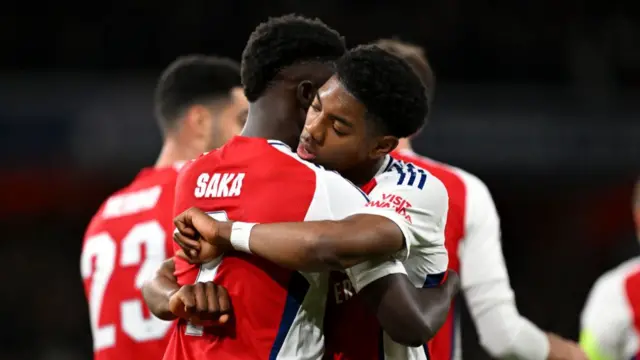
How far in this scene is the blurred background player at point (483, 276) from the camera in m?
3.42

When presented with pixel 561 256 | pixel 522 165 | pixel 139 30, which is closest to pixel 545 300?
pixel 561 256

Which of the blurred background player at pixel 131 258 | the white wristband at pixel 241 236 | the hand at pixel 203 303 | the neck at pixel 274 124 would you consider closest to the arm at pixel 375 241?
the white wristband at pixel 241 236

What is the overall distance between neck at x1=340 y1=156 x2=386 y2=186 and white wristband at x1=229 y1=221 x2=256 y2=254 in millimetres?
319

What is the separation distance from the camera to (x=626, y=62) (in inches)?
439

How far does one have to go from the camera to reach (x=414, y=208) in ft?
7.64

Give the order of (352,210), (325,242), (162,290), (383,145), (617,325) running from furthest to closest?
1. (617,325)
2. (162,290)
3. (383,145)
4. (352,210)
5. (325,242)

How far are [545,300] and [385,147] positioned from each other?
266 inches

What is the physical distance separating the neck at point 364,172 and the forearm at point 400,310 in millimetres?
312

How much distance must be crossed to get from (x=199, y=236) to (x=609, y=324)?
2.18 m

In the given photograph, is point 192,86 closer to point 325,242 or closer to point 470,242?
point 470,242

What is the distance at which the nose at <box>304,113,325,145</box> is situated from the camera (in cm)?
238

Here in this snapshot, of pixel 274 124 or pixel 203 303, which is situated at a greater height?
pixel 274 124

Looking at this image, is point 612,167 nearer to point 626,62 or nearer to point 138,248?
point 626,62

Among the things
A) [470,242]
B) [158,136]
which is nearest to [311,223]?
[470,242]
